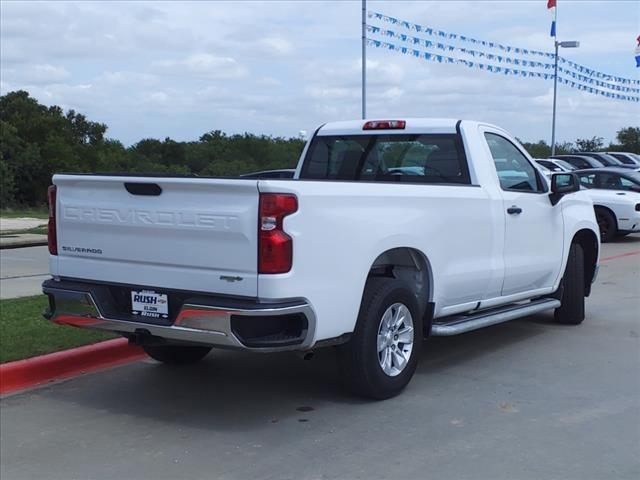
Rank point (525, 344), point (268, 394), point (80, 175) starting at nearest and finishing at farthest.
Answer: point (80, 175) < point (268, 394) < point (525, 344)

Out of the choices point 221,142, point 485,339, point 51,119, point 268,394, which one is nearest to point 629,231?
point 485,339

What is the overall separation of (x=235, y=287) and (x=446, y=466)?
5.29 ft

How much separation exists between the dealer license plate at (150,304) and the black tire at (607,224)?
559 inches

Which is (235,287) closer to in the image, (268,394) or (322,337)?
(322,337)

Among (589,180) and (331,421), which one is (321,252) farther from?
(589,180)

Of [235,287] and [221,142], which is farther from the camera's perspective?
[221,142]

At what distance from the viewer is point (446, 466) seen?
14.9 feet

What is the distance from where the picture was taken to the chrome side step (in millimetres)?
6285

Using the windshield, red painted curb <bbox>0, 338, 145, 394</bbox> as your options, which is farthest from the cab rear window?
the windshield

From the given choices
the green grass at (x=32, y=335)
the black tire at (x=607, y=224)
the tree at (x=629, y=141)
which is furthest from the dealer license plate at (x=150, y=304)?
the tree at (x=629, y=141)

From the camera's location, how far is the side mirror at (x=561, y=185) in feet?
25.1

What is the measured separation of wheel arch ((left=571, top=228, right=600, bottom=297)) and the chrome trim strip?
472 centimetres

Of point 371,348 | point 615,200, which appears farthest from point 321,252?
point 615,200

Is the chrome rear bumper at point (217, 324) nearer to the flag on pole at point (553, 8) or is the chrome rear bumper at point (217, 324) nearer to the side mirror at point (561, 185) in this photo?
the side mirror at point (561, 185)
